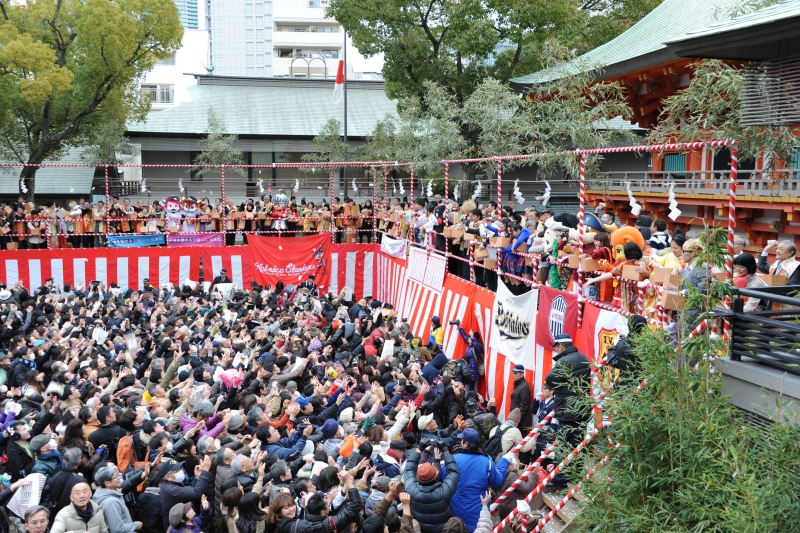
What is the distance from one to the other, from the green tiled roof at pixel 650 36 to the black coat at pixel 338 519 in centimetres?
1180

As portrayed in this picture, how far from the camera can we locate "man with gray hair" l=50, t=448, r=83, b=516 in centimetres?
733

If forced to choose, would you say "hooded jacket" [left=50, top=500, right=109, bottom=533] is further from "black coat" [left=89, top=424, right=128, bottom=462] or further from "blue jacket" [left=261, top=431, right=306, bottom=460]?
"blue jacket" [left=261, top=431, right=306, bottom=460]

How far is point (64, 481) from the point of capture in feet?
24.3

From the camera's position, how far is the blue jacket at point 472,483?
784 cm

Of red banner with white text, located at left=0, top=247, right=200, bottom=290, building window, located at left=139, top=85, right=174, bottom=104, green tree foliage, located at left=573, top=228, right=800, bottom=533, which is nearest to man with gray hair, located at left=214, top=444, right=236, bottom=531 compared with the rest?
green tree foliage, located at left=573, top=228, right=800, bottom=533

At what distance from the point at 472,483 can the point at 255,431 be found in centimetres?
263

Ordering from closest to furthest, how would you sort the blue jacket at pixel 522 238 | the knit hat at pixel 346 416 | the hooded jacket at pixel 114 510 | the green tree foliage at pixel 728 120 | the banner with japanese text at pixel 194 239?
the hooded jacket at pixel 114 510, the green tree foliage at pixel 728 120, the knit hat at pixel 346 416, the blue jacket at pixel 522 238, the banner with japanese text at pixel 194 239

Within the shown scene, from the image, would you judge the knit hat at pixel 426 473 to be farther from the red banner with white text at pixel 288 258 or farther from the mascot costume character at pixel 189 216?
the mascot costume character at pixel 189 216

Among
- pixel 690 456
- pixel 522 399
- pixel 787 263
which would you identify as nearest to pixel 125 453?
pixel 522 399

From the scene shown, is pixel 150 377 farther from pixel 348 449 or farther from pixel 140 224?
pixel 140 224

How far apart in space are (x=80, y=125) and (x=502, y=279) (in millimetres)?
22426

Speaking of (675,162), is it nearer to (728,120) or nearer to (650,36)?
(650,36)

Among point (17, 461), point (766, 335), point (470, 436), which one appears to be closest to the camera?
point (766, 335)

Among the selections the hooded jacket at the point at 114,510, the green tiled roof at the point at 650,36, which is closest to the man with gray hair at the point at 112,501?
the hooded jacket at the point at 114,510
